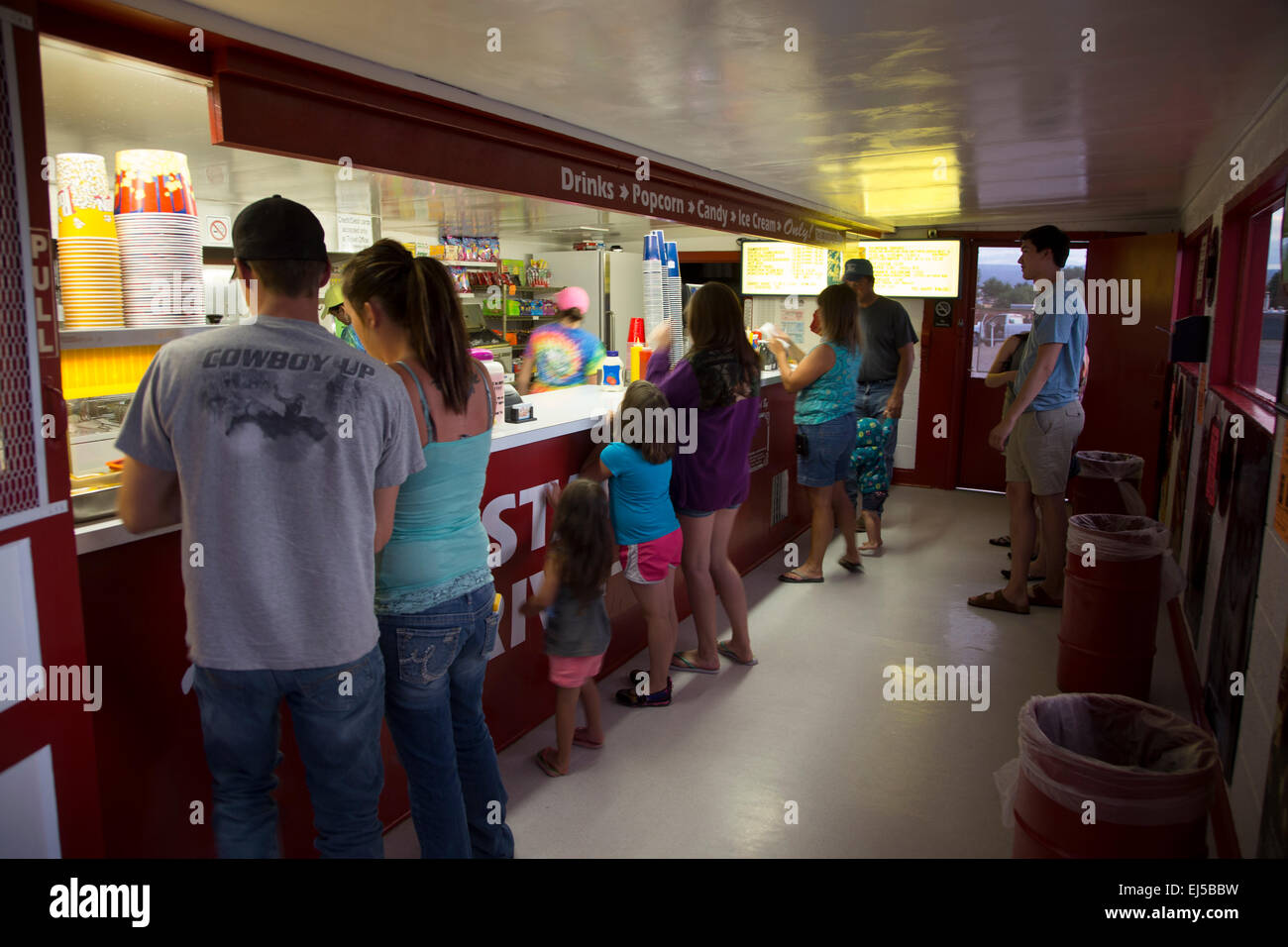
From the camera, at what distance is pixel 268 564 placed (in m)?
1.58

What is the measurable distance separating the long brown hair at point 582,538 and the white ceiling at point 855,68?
4.36 feet

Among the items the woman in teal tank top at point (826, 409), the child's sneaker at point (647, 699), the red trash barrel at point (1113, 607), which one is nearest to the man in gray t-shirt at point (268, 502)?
the child's sneaker at point (647, 699)

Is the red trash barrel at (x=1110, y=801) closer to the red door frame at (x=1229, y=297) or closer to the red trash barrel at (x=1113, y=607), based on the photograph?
the red trash barrel at (x=1113, y=607)

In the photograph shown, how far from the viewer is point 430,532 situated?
1.99 m

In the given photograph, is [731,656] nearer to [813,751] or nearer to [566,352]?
[813,751]

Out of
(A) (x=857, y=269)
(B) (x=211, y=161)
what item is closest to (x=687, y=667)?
(A) (x=857, y=269)

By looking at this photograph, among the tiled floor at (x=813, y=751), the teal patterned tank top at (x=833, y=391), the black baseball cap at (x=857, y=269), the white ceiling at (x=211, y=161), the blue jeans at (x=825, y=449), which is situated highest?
the white ceiling at (x=211, y=161)

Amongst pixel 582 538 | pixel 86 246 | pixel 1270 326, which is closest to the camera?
pixel 86 246

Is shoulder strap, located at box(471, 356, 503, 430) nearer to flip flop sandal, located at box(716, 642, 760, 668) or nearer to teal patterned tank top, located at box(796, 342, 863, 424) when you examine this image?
flip flop sandal, located at box(716, 642, 760, 668)

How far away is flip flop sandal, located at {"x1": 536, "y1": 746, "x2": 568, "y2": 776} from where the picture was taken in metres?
2.95

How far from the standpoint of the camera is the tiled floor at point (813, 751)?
259 centimetres

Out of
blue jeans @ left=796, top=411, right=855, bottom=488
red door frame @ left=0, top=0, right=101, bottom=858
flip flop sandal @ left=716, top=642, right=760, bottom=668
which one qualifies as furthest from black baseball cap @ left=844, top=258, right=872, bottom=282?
red door frame @ left=0, top=0, right=101, bottom=858

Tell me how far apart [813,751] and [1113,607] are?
1.33 m
